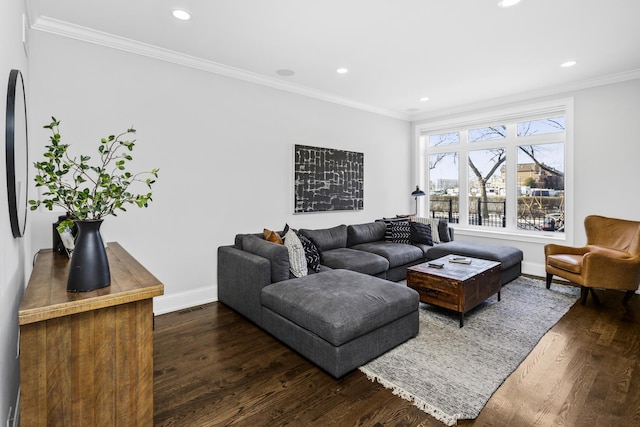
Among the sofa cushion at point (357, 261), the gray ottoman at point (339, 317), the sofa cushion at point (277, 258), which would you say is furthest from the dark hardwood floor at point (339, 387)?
the sofa cushion at point (357, 261)

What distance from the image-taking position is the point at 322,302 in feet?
8.05

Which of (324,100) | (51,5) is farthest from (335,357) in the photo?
(324,100)

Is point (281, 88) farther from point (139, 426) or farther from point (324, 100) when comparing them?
point (139, 426)

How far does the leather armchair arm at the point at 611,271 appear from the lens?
3539mm

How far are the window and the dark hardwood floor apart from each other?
2.47m

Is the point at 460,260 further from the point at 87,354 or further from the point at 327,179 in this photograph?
the point at 87,354

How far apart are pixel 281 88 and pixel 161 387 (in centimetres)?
362

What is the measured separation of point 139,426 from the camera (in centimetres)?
147

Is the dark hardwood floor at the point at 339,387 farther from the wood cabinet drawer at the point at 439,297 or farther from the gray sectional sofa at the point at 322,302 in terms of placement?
the wood cabinet drawer at the point at 439,297

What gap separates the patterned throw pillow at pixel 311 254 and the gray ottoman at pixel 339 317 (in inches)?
23.2

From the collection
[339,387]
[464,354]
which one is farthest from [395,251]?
[339,387]

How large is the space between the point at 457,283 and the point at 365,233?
6.62ft

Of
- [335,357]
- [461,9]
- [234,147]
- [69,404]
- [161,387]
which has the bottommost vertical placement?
[161,387]

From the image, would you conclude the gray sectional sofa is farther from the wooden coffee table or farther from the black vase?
the black vase
